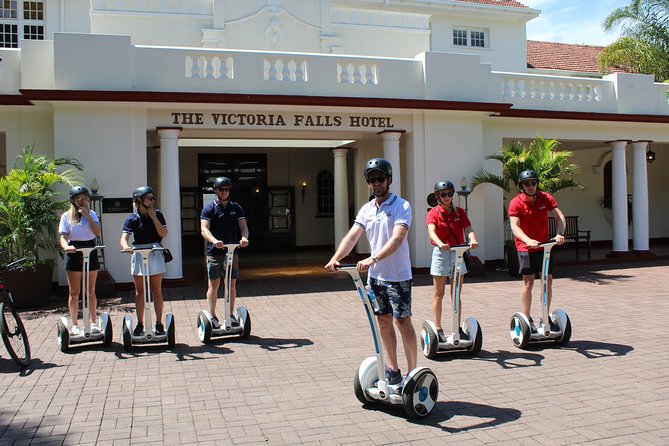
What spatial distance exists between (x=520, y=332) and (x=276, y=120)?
7283mm

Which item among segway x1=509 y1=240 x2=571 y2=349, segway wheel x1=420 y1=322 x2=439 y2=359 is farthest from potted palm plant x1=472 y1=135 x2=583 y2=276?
segway wheel x1=420 y1=322 x2=439 y2=359

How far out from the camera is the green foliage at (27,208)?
9906mm

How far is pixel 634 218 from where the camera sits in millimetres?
16062

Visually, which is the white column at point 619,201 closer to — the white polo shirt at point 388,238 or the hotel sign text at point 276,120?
the hotel sign text at point 276,120

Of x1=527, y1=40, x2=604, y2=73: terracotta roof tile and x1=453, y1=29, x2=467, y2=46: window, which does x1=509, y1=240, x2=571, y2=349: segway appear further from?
x1=527, y1=40, x2=604, y2=73: terracotta roof tile

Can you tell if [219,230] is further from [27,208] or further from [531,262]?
[27,208]

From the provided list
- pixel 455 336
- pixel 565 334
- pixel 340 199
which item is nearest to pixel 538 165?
pixel 340 199

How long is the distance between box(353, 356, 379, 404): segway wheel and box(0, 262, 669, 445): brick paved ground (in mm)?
128

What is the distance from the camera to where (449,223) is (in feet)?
22.1

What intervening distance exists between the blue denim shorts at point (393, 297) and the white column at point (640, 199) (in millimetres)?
13218

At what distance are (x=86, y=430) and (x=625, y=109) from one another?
588 inches

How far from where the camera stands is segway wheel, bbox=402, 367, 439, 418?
4.59 metres

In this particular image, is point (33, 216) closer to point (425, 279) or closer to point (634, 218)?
point (425, 279)

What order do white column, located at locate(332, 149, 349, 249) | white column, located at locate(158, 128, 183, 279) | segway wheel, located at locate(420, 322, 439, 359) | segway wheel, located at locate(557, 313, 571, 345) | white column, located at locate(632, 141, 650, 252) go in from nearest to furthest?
segway wheel, located at locate(420, 322, 439, 359) → segway wheel, located at locate(557, 313, 571, 345) → white column, located at locate(158, 128, 183, 279) → white column, located at locate(632, 141, 650, 252) → white column, located at locate(332, 149, 349, 249)
